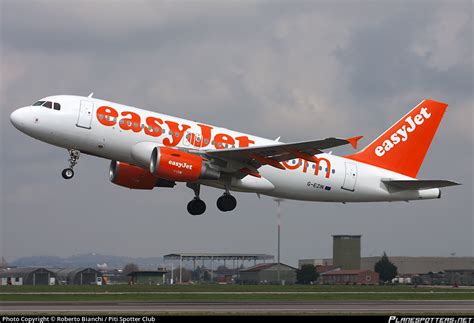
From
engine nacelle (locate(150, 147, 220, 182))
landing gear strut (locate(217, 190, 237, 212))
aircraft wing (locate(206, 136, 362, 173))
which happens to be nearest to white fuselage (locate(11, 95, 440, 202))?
landing gear strut (locate(217, 190, 237, 212))

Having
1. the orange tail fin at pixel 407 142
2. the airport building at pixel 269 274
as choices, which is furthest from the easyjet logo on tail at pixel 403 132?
the airport building at pixel 269 274

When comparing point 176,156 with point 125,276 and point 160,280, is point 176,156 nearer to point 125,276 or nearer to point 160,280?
point 160,280

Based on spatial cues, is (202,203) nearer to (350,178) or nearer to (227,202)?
(227,202)

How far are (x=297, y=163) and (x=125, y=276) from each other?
6273cm

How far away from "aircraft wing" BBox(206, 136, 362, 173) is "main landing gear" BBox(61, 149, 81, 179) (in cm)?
723

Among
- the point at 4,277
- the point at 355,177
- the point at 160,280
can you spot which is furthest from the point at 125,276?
the point at 355,177

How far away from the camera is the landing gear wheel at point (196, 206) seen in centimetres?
5325

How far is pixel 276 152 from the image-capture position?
48.5 m

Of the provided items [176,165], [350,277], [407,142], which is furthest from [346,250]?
[176,165]

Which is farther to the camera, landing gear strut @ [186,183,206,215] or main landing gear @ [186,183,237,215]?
landing gear strut @ [186,183,206,215]

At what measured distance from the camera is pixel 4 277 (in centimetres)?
9269

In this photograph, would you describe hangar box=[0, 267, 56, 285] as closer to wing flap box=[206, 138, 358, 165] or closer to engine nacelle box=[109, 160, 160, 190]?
engine nacelle box=[109, 160, 160, 190]

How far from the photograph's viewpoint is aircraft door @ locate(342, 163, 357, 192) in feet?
174

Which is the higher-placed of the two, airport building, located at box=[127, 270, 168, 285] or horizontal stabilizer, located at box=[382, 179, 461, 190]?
horizontal stabilizer, located at box=[382, 179, 461, 190]
